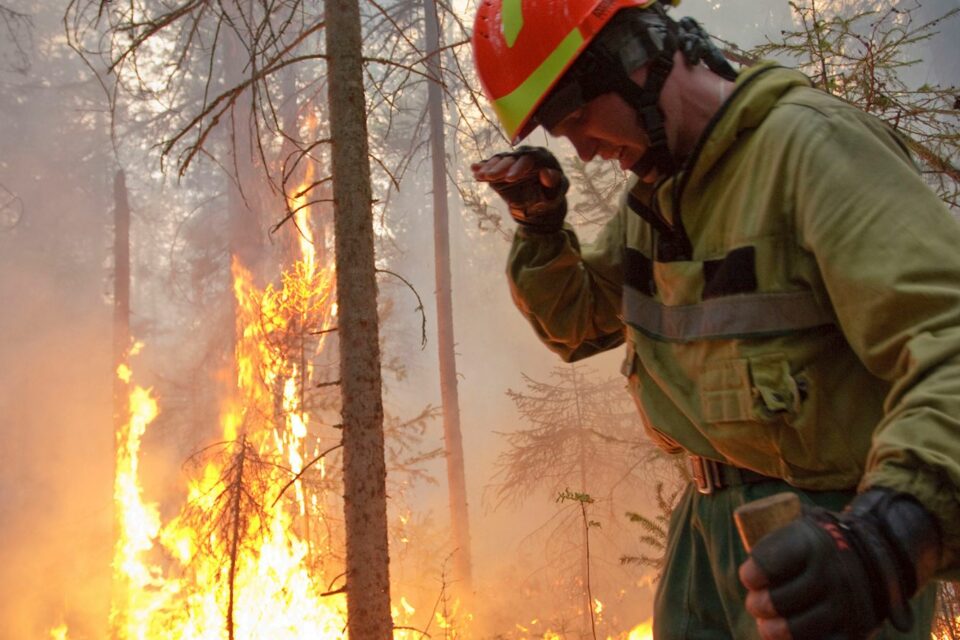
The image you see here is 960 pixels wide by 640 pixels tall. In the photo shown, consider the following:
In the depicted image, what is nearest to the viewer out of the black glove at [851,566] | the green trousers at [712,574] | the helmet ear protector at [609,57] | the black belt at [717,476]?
the black glove at [851,566]

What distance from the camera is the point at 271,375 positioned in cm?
1371

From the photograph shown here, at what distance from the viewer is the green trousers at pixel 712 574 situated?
5.60 feet

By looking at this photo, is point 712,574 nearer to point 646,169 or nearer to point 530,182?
point 646,169

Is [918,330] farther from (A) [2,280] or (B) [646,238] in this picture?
(A) [2,280]

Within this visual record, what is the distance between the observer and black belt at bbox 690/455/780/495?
186 centimetres

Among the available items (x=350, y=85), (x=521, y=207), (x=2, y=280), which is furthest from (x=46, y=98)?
(x=521, y=207)

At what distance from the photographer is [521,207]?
8.05 ft

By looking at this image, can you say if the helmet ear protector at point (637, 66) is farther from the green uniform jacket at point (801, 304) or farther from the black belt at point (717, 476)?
the black belt at point (717, 476)

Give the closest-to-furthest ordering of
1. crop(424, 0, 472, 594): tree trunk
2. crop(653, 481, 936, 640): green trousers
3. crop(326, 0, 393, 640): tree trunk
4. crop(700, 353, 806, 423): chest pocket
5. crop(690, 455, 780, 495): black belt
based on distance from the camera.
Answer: crop(700, 353, 806, 423): chest pocket, crop(653, 481, 936, 640): green trousers, crop(690, 455, 780, 495): black belt, crop(326, 0, 393, 640): tree trunk, crop(424, 0, 472, 594): tree trunk

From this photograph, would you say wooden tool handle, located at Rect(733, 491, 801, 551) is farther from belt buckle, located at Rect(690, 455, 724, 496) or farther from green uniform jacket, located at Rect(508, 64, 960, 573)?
belt buckle, located at Rect(690, 455, 724, 496)

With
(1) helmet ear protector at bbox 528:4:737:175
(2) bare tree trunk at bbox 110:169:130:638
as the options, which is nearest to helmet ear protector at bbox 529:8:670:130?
(1) helmet ear protector at bbox 528:4:737:175

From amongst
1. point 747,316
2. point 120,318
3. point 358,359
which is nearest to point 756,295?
point 747,316

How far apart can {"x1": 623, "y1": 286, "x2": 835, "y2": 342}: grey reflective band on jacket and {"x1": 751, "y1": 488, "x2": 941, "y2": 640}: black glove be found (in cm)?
50

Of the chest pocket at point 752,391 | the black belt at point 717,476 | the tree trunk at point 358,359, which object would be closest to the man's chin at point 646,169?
the chest pocket at point 752,391
